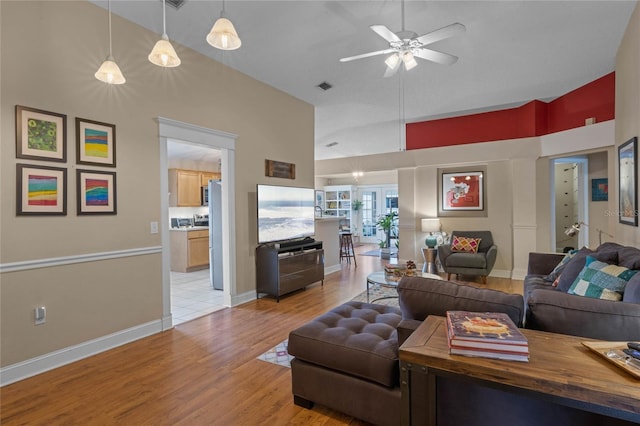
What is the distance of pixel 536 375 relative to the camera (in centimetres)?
109

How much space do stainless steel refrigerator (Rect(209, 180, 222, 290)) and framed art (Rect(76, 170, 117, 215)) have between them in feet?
6.13

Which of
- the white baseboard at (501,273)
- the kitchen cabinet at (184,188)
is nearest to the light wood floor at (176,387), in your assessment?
the kitchen cabinet at (184,188)

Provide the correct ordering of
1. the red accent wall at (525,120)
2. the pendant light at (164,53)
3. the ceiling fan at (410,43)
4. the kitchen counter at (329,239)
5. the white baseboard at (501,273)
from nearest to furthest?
1. the pendant light at (164,53)
2. the ceiling fan at (410,43)
3. the red accent wall at (525,120)
4. the white baseboard at (501,273)
5. the kitchen counter at (329,239)

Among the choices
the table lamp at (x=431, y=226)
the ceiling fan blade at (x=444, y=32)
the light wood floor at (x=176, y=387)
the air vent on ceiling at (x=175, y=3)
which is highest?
the air vent on ceiling at (x=175, y=3)

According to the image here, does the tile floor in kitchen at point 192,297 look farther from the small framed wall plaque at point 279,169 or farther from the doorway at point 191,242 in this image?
the small framed wall plaque at point 279,169

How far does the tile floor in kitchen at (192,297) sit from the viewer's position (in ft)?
13.1

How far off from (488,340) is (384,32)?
8.18 ft

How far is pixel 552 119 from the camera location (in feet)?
18.1

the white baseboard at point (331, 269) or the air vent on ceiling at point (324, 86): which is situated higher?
the air vent on ceiling at point (324, 86)

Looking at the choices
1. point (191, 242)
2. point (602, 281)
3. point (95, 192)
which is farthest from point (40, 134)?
point (602, 281)

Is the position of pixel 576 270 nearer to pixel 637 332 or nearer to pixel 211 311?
pixel 637 332

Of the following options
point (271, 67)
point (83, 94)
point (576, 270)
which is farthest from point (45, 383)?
point (576, 270)

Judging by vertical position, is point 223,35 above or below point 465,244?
above

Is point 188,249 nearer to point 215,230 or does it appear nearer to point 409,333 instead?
point 215,230
